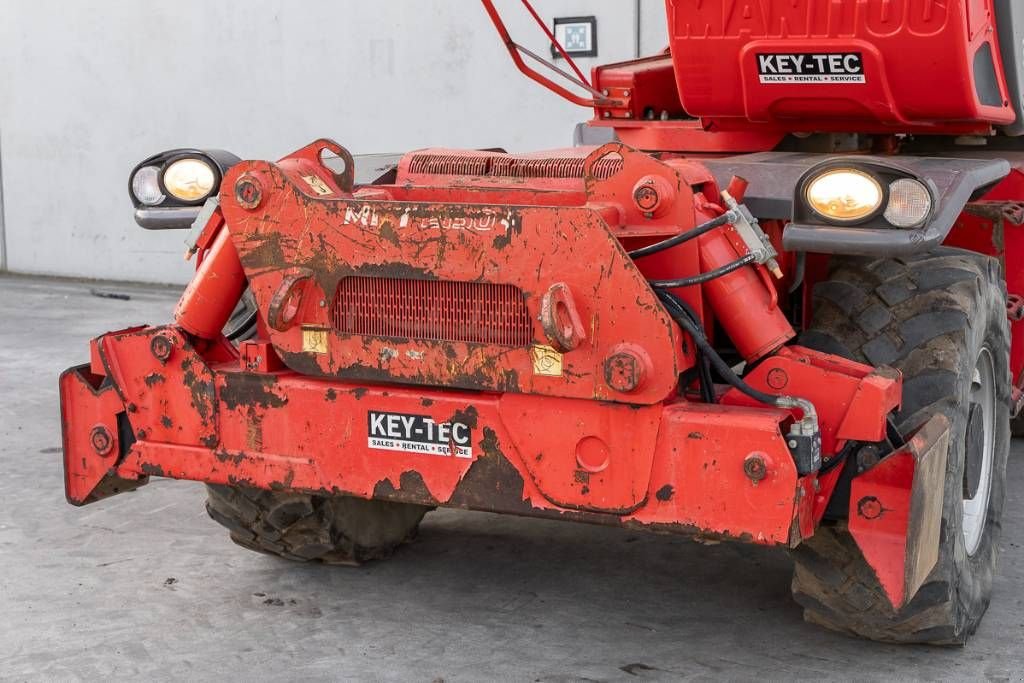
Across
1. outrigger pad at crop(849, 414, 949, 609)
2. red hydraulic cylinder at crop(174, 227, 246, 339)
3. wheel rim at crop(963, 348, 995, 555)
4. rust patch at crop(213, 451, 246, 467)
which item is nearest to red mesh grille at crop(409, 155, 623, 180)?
red hydraulic cylinder at crop(174, 227, 246, 339)

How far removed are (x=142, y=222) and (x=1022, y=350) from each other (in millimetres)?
2935

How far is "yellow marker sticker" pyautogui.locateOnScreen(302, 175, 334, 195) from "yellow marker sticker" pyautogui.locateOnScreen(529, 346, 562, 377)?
0.74 m

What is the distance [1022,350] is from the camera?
491 cm

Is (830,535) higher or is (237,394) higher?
(237,394)

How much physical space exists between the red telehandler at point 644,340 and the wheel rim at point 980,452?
0.02 m

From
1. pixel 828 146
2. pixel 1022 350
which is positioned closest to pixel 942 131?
pixel 828 146

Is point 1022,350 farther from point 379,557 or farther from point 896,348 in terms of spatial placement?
point 379,557

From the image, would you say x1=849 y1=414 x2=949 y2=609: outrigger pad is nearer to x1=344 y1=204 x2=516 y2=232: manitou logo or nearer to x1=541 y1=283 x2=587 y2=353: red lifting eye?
x1=541 y1=283 x2=587 y2=353: red lifting eye

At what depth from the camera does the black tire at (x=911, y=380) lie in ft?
12.0

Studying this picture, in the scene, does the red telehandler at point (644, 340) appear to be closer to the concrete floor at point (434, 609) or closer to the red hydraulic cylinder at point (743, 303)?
the red hydraulic cylinder at point (743, 303)

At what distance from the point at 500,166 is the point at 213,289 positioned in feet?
2.76

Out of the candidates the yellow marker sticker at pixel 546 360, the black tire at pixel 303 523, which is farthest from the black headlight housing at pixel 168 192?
the yellow marker sticker at pixel 546 360

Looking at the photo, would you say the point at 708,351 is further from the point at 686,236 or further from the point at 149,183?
the point at 149,183

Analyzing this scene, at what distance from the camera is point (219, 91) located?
1055cm
